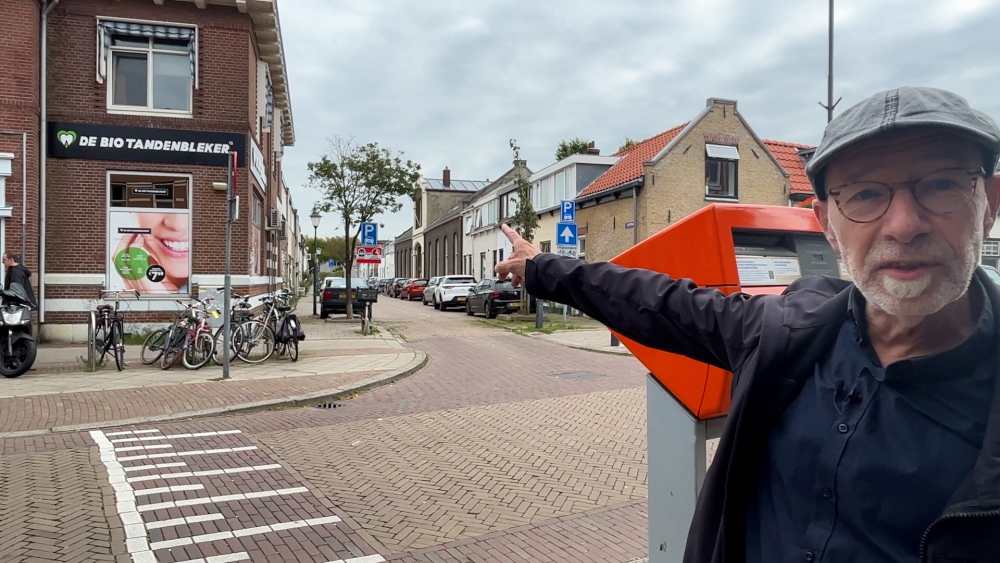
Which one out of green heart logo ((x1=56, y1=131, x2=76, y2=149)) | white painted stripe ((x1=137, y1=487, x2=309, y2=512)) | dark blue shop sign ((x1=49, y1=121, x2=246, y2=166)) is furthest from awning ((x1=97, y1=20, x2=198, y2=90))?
white painted stripe ((x1=137, y1=487, x2=309, y2=512))

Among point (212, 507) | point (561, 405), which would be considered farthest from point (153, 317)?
point (212, 507)

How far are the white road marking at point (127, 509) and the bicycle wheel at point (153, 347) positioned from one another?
4727 millimetres

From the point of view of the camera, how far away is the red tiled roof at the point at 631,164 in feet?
79.0

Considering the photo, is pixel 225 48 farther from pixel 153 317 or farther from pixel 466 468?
pixel 466 468

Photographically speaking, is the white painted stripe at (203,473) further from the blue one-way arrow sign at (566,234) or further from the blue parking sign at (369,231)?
the blue parking sign at (369,231)

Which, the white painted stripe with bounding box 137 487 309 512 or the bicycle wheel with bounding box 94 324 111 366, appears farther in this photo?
the bicycle wheel with bounding box 94 324 111 366

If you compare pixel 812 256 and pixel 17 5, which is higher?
pixel 17 5

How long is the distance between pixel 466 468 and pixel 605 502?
1284 millimetres

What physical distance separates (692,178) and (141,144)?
17095 mm

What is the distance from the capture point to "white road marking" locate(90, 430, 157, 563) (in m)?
3.90

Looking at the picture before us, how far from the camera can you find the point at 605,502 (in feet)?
16.0

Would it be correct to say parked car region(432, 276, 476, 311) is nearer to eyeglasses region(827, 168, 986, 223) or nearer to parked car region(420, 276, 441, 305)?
parked car region(420, 276, 441, 305)

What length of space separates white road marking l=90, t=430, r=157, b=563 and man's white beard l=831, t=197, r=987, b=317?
3.94 meters

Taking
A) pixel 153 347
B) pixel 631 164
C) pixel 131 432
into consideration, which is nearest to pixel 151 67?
pixel 153 347
